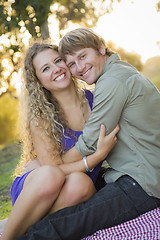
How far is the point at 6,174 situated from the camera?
21.2 feet

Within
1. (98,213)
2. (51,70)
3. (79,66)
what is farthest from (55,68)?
(98,213)

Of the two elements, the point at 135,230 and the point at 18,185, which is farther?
the point at 18,185

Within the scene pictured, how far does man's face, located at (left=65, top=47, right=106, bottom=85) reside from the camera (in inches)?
111

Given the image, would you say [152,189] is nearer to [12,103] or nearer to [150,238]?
[150,238]

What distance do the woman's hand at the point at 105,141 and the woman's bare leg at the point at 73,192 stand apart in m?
0.27

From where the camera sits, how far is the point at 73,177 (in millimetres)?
2602

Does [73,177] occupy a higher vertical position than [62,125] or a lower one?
lower

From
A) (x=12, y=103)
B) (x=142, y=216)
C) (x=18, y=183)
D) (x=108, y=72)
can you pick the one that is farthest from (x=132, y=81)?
(x=12, y=103)

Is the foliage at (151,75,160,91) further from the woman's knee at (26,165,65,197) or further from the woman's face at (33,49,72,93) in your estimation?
the woman's knee at (26,165,65,197)

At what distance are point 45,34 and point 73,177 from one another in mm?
4194

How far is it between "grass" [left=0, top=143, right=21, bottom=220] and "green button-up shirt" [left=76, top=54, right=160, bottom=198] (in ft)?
6.28

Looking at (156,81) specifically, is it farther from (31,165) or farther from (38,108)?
(31,165)

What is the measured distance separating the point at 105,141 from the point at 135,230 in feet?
2.38

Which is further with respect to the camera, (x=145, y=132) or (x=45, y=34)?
(x=45, y=34)
